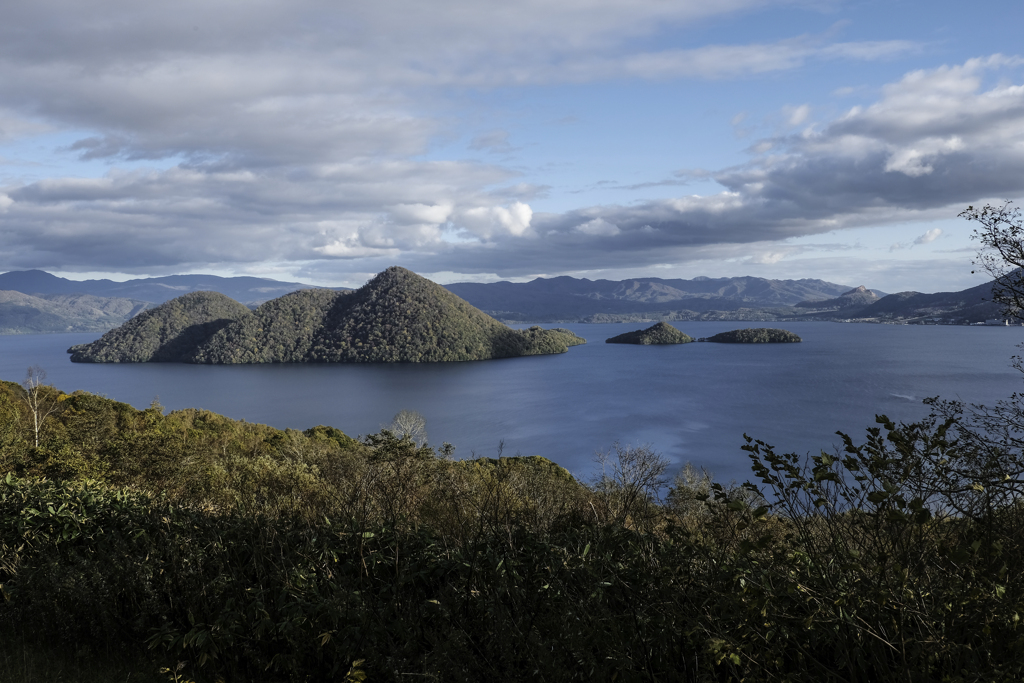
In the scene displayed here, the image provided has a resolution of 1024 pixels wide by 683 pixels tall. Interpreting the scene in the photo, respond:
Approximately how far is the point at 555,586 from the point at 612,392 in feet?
290

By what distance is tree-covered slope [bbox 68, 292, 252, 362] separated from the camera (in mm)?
155125

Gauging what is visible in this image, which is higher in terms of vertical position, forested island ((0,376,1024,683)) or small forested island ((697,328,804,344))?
forested island ((0,376,1024,683))

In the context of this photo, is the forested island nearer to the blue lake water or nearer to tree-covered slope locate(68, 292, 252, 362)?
the blue lake water

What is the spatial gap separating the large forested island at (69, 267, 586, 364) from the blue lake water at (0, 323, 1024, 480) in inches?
390

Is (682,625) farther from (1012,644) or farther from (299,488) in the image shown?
(299,488)

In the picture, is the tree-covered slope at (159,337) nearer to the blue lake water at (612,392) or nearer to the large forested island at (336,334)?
the large forested island at (336,334)

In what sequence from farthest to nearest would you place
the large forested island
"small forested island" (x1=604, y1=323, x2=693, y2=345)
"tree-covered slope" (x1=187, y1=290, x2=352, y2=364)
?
"small forested island" (x1=604, y1=323, x2=693, y2=345) → "tree-covered slope" (x1=187, y1=290, x2=352, y2=364) → the large forested island

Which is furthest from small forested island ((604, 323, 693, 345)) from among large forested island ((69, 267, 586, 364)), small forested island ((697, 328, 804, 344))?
large forested island ((69, 267, 586, 364))

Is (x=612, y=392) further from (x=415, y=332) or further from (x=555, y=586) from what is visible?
(x=555, y=586)

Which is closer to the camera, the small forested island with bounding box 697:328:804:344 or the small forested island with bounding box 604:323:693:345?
the small forested island with bounding box 697:328:804:344

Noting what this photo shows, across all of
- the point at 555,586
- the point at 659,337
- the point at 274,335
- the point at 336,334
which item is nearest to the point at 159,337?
the point at 274,335

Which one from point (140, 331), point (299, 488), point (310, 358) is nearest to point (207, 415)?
point (299, 488)

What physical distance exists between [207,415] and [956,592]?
46.2 metres

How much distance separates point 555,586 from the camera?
421 cm
